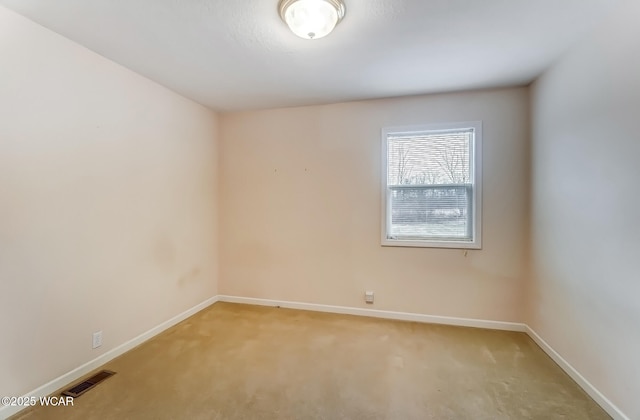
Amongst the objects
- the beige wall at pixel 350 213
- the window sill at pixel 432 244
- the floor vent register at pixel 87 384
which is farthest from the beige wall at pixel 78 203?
the window sill at pixel 432 244

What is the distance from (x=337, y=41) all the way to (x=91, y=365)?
3.15 metres

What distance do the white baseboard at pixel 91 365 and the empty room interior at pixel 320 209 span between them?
2 centimetres

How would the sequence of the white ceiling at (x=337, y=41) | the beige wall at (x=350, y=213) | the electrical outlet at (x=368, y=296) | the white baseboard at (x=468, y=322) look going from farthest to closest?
the electrical outlet at (x=368, y=296)
the beige wall at (x=350, y=213)
the white baseboard at (x=468, y=322)
the white ceiling at (x=337, y=41)

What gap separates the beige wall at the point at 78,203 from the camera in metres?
1.83

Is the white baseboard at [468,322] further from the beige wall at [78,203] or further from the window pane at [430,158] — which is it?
the window pane at [430,158]

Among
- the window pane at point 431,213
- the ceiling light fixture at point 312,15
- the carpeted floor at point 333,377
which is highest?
the ceiling light fixture at point 312,15

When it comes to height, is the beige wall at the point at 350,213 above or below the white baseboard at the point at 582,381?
above

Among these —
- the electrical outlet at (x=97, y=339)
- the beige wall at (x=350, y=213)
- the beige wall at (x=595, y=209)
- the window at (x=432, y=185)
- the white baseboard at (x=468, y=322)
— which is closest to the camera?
the beige wall at (x=595, y=209)

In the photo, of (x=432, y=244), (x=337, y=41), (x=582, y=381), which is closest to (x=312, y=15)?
(x=337, y=41)

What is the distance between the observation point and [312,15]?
174 centimetres

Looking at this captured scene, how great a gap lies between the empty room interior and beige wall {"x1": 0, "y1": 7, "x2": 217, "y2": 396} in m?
0.01

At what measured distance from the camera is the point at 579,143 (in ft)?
7.06

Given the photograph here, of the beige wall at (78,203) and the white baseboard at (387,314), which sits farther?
the white baseboard at (387,314)

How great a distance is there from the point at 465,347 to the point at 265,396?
186cm
